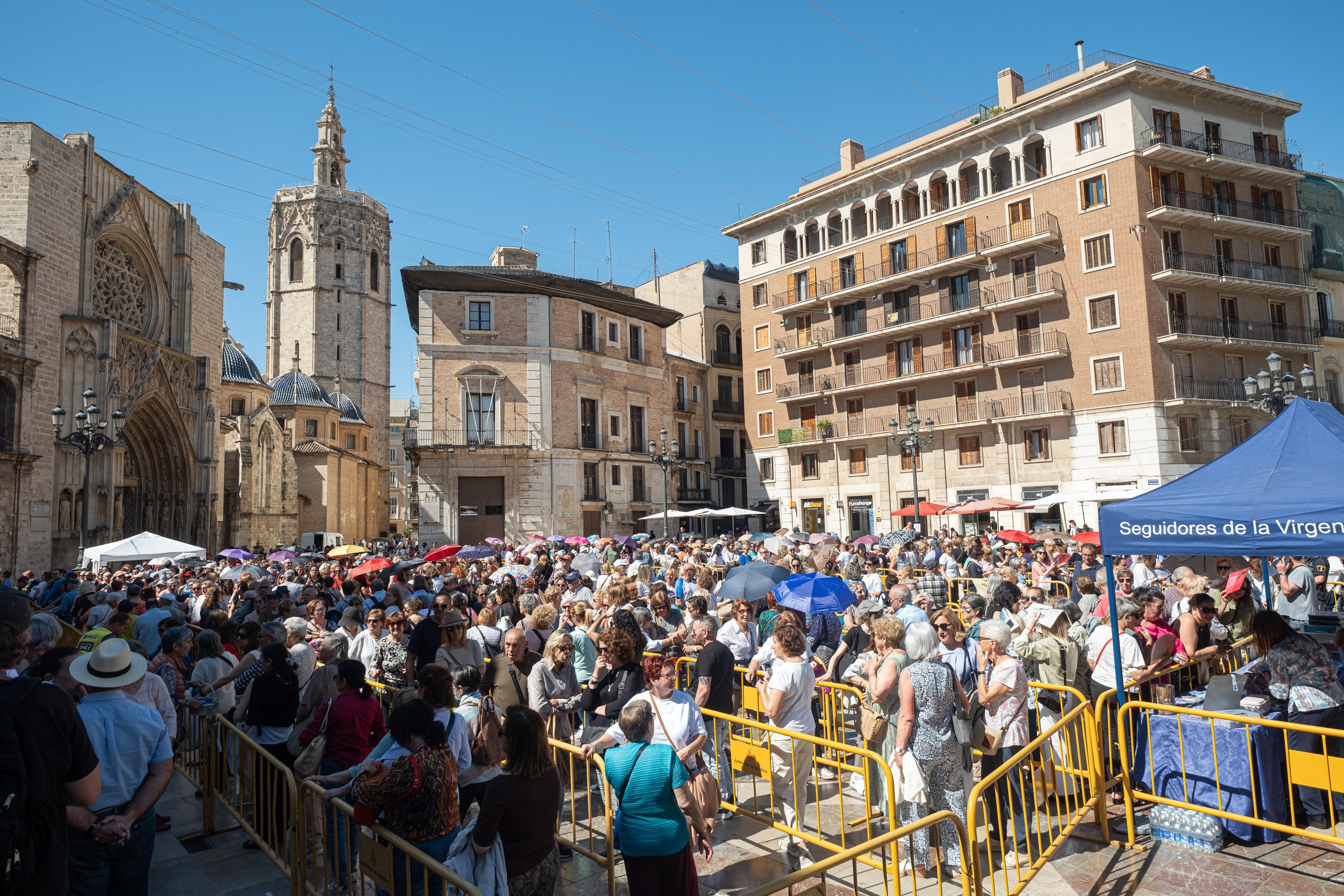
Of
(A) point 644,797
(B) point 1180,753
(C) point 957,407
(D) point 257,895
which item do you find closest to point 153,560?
(D) point 257,895

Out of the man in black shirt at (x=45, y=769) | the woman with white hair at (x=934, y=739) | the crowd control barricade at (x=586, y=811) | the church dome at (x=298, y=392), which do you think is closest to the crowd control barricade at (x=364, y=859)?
the crowd control barricade at (x=586, y=811)

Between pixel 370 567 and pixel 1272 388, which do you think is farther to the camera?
pixel 370 567

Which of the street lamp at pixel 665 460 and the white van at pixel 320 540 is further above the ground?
the street lamp at pixel 665 460

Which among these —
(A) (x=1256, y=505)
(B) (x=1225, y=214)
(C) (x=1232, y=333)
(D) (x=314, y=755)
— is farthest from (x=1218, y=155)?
(D) (x=314, y=755)

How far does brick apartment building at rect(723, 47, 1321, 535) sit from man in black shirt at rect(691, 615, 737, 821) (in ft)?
88.6

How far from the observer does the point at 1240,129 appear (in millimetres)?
31969

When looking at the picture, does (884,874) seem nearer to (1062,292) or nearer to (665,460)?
(665,460)

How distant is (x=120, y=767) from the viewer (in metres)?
4.17

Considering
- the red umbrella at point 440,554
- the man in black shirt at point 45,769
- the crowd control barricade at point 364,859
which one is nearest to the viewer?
the man in black shirt at point 45,769

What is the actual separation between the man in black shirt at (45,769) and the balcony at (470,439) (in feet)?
104

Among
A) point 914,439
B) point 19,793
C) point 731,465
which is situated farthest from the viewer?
point 731,465

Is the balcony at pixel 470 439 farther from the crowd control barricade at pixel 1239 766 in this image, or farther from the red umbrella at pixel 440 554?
the crowd control barricade at pixel 1239 766

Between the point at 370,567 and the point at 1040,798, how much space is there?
12.6 m

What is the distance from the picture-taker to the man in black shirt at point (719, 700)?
6551mm
